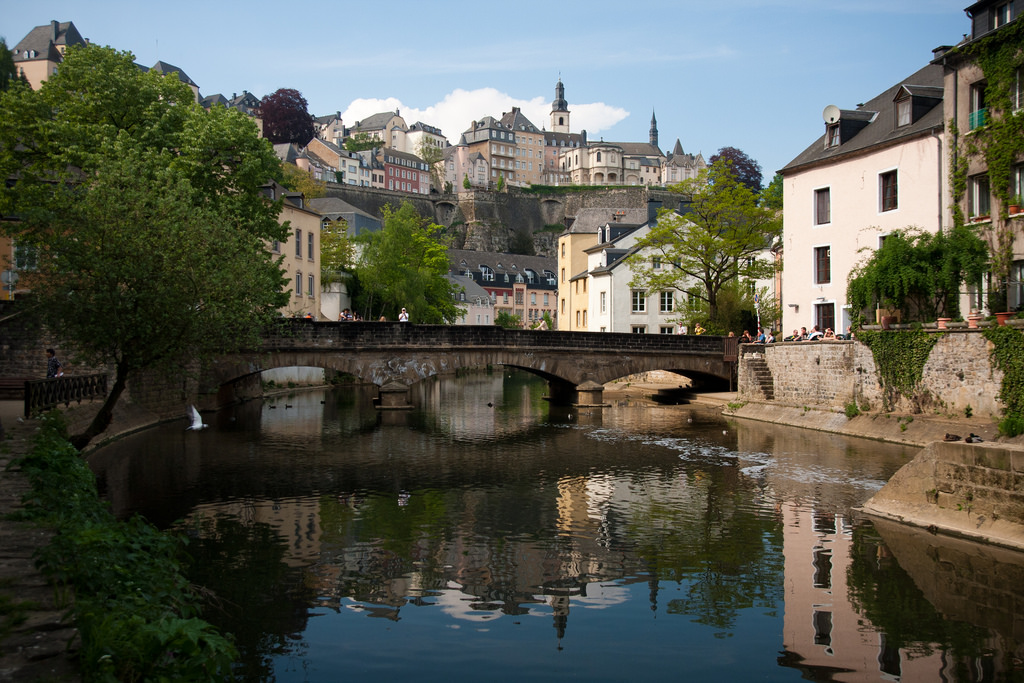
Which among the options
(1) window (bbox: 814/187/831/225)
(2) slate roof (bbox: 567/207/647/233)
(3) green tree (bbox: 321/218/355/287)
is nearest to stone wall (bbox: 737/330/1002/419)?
(1) window (bbox: 814/187/831/225)

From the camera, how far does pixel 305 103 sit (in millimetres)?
113125

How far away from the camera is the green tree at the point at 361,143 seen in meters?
144

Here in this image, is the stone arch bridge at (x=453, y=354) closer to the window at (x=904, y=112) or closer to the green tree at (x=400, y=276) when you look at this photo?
the window at (x=904, y=112)

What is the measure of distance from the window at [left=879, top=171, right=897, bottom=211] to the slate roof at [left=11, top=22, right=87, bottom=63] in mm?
89595

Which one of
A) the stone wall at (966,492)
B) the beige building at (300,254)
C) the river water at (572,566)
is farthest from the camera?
the beige building at (300,254)

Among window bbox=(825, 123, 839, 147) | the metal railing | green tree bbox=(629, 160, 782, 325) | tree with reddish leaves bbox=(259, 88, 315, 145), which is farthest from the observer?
tree with reddish leaves bbox=(259, 88, 315, 145)

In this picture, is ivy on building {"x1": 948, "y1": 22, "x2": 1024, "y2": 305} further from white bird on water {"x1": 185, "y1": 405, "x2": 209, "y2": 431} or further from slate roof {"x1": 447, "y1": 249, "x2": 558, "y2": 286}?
slate roof {"x1": 447, "y1": 249, "x2": 558, "y2": 286}

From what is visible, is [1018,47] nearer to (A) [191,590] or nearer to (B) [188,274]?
(B) [188,274]

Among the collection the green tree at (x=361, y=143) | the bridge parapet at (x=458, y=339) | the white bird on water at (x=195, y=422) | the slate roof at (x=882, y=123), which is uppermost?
the green tree at (x=361, y=143)

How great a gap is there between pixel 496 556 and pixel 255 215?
21.7 meters

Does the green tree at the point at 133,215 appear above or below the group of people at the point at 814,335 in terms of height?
above

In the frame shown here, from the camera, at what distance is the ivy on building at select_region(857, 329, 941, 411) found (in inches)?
986

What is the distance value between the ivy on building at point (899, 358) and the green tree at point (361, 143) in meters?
127

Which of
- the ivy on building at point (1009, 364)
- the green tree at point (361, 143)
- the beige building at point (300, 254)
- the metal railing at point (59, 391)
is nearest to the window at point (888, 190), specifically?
the ivy on building at point (1009, 364)
